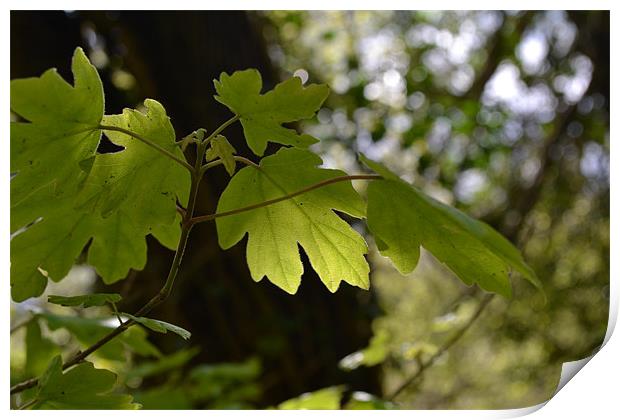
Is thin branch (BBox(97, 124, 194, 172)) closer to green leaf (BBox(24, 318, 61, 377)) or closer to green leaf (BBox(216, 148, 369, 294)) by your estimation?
green leaf (BBox(216, 148, 369, 294))

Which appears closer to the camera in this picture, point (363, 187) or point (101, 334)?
point (101, 334)

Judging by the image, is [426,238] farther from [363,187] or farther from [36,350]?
[363,187]

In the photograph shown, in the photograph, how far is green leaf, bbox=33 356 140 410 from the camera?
54 cm

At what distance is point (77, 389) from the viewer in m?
0.56

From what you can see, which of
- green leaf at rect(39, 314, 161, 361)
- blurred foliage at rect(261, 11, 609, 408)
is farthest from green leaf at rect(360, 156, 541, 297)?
blurred foliage at rect(261, 11, 609, 408)

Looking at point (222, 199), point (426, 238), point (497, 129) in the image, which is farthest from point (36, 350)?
point (497, 129)

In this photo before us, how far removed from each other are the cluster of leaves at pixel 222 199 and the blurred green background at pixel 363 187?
222 mm

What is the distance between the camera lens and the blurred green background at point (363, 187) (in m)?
1.64

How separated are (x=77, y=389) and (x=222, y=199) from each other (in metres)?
0.19

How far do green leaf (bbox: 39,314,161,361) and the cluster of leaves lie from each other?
19cm

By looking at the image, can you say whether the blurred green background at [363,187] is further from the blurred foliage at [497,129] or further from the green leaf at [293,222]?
the green leaf at [293,222]

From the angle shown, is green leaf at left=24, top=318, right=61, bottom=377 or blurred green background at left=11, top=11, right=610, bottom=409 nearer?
green leaf at left=24, top=318, right=61, bottom=377

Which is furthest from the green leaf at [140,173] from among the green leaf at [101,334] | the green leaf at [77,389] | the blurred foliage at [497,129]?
the blurred foliage at [497,129]

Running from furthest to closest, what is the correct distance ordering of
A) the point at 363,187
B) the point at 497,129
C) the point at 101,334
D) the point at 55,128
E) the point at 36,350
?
the point at 497,129 < the point at 363,187 < the point at 36,350 < the point at 101,334 < the point at 55,128
